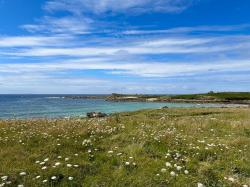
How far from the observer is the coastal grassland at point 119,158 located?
33.8 feet

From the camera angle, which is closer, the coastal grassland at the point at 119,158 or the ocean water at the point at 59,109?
the coastal grassland at the point at 119,158

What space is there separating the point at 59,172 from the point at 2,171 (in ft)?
6.78

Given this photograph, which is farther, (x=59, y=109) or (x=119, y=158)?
(x=59, y=109)

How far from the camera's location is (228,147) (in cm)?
1449

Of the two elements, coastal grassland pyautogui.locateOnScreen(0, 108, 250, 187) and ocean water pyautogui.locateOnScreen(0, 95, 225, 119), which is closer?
coastal grassland pyautogui.locateOnScreen(0, 108, 250, 187)

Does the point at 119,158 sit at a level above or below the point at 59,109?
above

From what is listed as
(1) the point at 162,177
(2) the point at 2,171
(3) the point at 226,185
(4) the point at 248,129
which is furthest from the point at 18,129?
(4) the point at 248,129

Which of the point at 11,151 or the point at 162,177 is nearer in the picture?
the point at 162,177

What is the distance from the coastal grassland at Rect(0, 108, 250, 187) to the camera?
10289 millimetres

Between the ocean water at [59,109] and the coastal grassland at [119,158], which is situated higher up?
the coastal grassland at [119,158]

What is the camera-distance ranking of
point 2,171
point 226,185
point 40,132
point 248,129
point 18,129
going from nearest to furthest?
point 226,185, point 2,171, point 40,132, point 18,129, point 248,129

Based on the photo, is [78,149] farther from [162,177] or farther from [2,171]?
[162,177]

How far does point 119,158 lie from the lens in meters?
12.5

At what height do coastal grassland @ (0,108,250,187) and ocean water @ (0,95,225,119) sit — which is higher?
coastal grassland @ (0,108,250,187)
